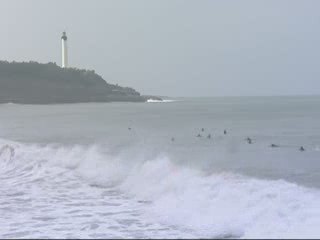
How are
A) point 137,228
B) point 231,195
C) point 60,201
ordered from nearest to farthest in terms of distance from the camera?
1. point 137,228
2. point 231,195
3. point 60,201

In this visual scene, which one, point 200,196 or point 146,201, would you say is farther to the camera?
point 146,201

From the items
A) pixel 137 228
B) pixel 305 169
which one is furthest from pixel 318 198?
pixel 305 169

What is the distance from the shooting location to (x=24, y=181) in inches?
789

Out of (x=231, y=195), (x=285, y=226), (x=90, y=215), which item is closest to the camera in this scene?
(x=285, y=226)

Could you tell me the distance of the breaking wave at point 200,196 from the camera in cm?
1153

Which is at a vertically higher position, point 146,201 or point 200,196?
point 200,196

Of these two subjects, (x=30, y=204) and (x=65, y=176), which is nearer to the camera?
(x=30, y=204)

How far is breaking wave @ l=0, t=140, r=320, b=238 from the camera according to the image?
11.5 m

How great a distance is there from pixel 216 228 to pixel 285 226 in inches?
53.6

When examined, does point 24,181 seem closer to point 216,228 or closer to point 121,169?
point 121,169

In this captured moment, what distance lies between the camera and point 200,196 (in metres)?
14.9

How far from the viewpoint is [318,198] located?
44.8ft

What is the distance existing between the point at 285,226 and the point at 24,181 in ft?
36.9

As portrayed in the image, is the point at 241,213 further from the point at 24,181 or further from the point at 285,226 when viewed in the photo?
the point at 24,181
